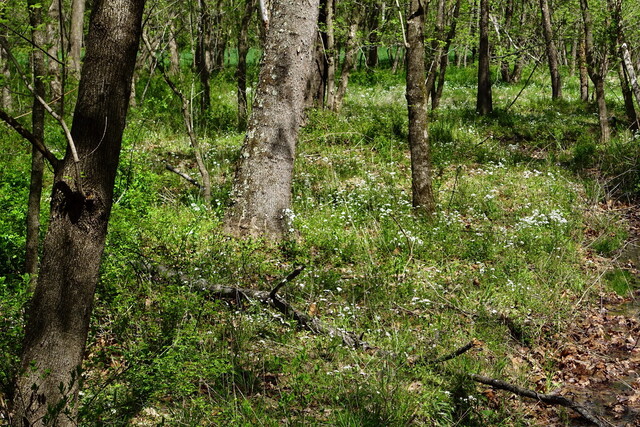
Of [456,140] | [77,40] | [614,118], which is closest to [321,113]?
[456,140]

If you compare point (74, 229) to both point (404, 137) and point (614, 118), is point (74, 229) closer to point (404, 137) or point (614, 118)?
point (404, 137)

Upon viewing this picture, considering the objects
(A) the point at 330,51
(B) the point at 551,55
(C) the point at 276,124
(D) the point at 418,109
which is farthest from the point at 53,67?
(B) the point at 551,55

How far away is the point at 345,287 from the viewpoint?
5.84m

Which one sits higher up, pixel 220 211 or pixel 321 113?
pixel 321 113

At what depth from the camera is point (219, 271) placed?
571 cm

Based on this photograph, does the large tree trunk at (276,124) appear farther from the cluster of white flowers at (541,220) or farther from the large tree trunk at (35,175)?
the cluster of white flowers at (541,220)

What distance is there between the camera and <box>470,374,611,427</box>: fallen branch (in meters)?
4.16

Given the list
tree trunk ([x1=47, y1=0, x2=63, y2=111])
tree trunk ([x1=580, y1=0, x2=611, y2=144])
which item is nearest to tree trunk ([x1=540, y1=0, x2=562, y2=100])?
tree trunk ([x1=580, y1=0, x2=611, y2=144])

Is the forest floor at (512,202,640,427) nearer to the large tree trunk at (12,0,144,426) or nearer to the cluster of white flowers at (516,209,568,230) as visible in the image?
the cluster of white flowers at (516,209,568,230)

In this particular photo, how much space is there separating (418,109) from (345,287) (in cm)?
346

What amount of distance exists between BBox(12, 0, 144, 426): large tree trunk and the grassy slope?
0.38 metres

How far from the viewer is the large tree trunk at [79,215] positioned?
9.18 ft

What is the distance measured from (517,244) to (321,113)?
7.04 m

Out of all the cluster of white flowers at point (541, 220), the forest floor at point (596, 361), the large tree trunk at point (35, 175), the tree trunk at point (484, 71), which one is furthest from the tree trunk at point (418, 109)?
the tree trunk at point (484, 71)
